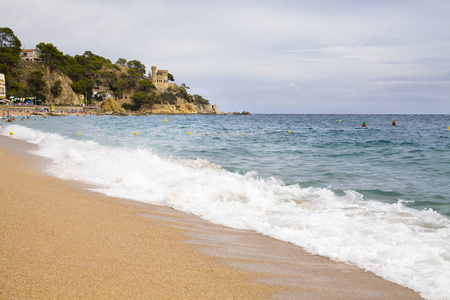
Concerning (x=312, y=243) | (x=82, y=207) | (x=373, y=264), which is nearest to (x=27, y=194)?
(x=82, y=207)

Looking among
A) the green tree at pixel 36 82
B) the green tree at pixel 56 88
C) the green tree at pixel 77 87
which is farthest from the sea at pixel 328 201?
the green tree at pixel 77 87

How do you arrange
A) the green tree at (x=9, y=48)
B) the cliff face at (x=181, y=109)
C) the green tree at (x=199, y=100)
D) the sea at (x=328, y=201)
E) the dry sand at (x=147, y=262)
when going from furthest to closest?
the green tree at (x=199, y=100), the cliff face at (x=181, y=109), the green tree at (x=9, y=48), the sea at (x=328, y=201), the dry sand at (x=147, y=262)

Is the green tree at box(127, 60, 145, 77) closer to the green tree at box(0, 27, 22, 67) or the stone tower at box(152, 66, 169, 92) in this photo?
the stone tower at box(152, 66, 169, 92)

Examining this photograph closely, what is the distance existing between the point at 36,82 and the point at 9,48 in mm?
12243

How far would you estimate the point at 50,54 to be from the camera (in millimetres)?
89125

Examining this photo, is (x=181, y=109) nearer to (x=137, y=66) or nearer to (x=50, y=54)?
(x=137, y=66)

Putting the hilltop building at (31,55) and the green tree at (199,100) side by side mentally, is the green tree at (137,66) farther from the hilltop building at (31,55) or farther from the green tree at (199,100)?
the hilltop building at (31,55)

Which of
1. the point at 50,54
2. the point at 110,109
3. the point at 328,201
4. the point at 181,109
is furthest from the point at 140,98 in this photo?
the point at 328,201

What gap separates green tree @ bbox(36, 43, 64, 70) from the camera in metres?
88.2

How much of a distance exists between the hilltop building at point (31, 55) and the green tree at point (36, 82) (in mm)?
10784

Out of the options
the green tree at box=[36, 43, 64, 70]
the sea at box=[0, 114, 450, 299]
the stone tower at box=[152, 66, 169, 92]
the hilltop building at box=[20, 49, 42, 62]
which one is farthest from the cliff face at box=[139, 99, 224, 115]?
the sea at box=[0, 114, 450, 299]

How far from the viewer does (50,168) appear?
8.16 metres

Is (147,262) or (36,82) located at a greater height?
(36,82)

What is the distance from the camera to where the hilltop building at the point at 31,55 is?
293 ft
